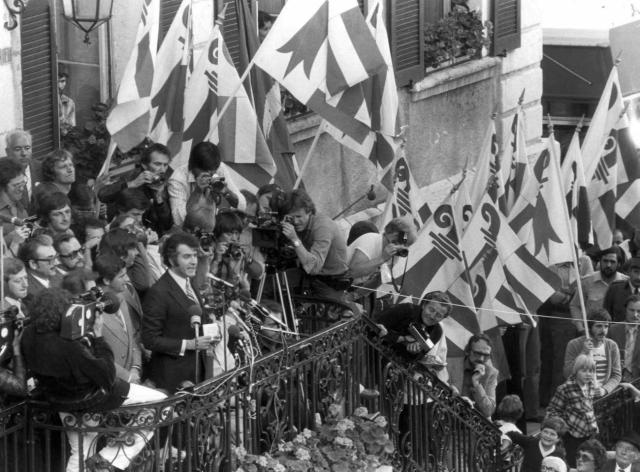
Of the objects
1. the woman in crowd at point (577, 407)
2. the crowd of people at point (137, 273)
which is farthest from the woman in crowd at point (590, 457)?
the crowd of people at point (137, 273)

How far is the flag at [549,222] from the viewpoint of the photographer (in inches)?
726

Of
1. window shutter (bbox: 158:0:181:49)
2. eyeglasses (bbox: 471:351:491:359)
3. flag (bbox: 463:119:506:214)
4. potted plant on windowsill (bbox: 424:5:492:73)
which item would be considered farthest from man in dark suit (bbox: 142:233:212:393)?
potted plant on windowsill (bbox: 424:5:492:73)

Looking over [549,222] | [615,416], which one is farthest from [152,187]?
[615,416]

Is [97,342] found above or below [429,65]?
below

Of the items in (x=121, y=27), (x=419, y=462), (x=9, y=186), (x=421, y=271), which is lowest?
(x=419, y=462)

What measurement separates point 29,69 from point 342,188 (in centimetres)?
522

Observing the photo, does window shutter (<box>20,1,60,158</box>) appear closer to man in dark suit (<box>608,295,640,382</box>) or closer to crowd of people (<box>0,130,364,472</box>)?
crowd of people (<box>0,130,364,472</box>)

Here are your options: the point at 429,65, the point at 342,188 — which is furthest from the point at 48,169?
the point at 429,65

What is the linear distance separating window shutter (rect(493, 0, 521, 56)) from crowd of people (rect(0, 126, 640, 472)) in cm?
530

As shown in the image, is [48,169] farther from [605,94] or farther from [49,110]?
[605,94]

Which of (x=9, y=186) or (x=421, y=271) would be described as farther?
(x=421, y=271)

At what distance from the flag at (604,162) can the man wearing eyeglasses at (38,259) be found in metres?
8.58

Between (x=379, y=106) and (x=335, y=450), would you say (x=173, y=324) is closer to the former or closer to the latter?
(x=335, y=450)

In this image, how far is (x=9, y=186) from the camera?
45.6ft
